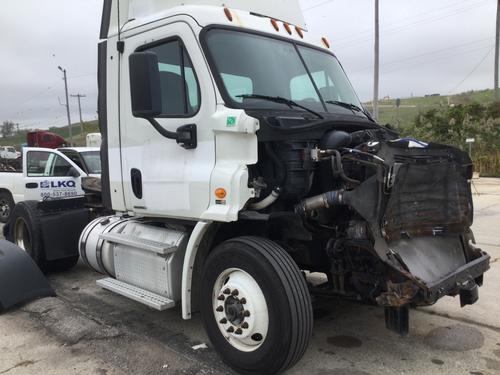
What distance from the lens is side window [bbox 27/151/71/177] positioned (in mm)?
9742

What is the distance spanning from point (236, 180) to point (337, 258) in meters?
0.96

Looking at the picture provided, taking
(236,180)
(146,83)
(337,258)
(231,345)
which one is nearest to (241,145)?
(236,180)

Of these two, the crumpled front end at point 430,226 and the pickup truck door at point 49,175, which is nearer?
the crumpled front end at point 430,226

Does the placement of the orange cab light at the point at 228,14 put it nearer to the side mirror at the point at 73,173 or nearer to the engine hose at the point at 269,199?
the engine hose at the point at 269,199

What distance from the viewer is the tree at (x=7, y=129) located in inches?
3423

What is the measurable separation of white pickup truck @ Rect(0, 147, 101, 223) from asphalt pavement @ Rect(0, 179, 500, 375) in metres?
4.23

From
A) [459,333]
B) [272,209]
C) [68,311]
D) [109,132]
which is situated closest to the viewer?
[272,209]

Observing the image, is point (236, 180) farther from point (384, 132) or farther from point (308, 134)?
point (384, 132)

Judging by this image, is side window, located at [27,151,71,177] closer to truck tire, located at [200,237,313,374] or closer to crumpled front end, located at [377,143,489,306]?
truck tire, located at [200,237,313,374]

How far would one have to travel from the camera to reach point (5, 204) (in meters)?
11.4

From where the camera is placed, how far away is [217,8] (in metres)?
4.08

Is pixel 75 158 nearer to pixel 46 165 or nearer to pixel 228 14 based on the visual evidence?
pixel 46 165

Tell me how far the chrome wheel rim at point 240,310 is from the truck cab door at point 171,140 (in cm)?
61

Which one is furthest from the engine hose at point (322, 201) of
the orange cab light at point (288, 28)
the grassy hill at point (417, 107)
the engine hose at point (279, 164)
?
the grassy hill at point (417, 107)
